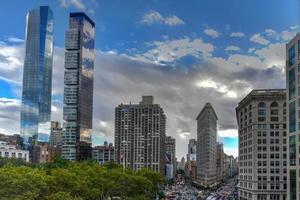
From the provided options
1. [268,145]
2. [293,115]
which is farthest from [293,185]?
[268,145]

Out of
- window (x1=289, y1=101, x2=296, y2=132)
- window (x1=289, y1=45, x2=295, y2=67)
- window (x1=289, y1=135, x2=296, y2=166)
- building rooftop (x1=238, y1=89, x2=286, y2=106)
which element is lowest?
window (x1=289, y1=135, x2=296, y2=166)

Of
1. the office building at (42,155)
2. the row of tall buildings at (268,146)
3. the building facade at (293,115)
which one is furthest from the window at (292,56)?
the office building at (42,155)

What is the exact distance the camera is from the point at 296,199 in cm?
5034

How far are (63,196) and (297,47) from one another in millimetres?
29786

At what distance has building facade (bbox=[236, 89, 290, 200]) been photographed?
247 ft

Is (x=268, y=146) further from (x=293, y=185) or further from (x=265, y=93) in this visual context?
(x=293, y=185)

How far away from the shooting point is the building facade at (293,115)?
5018 centimetres

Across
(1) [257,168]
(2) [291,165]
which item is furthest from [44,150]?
(2) [291,165]

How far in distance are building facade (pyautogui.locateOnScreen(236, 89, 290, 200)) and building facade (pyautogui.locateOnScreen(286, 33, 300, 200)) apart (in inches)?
877

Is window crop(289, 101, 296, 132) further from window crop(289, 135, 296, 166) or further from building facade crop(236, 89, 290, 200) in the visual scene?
building facade crop(236, 89, 290, 200)

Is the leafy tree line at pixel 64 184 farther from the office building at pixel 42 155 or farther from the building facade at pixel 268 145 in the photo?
the office building at pixel 42 155

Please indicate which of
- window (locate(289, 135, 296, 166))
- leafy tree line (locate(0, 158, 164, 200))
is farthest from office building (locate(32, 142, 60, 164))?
window (locate(289, 135, 296, 166))

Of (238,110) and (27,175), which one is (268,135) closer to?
(238,110)

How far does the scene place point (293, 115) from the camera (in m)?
51.6
